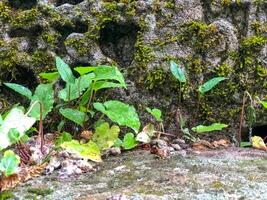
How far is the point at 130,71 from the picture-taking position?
2.39 m

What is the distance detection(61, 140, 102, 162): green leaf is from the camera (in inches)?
72.8

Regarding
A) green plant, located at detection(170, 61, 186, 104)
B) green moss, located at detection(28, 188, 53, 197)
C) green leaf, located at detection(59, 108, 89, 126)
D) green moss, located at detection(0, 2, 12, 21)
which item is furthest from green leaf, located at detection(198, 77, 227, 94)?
green moss, located at detection(0, 2, 12, 21)

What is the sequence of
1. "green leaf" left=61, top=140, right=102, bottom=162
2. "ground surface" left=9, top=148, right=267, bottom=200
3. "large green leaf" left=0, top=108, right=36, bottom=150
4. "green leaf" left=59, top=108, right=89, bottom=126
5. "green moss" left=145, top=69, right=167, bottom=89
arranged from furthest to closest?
"green moss" left=145, top=69, right=167, bottom=89, "green leaf" left=59, top=108, right=89, bottom=126, "green leaf" left=61, top=140, right=102, bottom=162, "large green leaf" left=0, top=108, right=36, bottom=150, "ground surface" left=9, top=148, right=267, bottom=200

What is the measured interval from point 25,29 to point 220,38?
3.33 feet

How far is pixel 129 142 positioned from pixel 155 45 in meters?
0.55

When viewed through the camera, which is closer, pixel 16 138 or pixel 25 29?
pixel 16 138

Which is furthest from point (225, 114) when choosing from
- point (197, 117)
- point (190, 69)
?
point (190, 69)

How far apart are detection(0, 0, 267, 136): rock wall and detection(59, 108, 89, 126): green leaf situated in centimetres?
31

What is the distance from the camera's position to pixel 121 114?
200 cm

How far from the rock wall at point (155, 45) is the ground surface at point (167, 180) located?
426 mm

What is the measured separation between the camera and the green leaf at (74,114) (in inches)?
81.1

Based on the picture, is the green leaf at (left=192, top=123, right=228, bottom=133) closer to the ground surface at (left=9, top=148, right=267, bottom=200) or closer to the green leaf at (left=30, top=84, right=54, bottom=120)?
the ground surface at (left=9, top=148, right=267, bottom=200)

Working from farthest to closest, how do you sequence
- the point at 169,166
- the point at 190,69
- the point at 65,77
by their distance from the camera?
the point at 190,69, the point at 65,77, the point at 169,166

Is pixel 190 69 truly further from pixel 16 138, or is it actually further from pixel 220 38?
pixel 16 138
